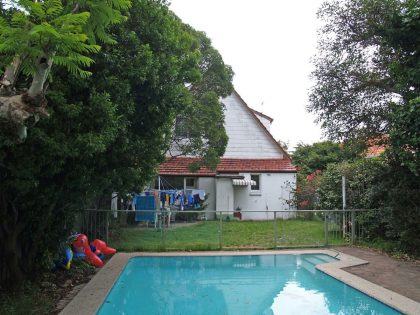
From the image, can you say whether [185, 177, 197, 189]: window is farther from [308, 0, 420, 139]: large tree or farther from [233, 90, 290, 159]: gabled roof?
Answer: [308, 0, 420, 139]: large tree

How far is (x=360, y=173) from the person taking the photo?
15.3 meters

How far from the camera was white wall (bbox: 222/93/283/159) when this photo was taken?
2566 cm

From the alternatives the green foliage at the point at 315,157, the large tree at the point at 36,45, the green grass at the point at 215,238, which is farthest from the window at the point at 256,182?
the large tree at the point at 36,45

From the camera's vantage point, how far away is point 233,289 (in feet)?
31.4

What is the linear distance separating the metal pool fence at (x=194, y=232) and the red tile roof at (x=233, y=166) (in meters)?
7.81

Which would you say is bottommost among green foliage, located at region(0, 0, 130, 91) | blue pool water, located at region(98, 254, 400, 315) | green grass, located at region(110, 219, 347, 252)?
blue pool water, located at region(98, 254, 400, 315)

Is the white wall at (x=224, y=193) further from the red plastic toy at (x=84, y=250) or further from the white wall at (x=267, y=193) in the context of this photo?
the red plastic toy at (x=84, y=250)

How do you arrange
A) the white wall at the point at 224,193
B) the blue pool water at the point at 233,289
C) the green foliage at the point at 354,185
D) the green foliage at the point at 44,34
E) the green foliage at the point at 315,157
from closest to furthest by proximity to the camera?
the green foliage at the point at 44,34 < the blue pool water at the point at 233,289 < the green foliage at the point at 354,185 < the white wall at the point at 224,193 < the green foliage at the point at 315,157

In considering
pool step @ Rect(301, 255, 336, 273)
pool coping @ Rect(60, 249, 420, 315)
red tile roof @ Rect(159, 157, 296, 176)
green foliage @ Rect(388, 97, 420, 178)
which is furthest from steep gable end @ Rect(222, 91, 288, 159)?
green foliage @ Rect(388, 97, 420, 178)

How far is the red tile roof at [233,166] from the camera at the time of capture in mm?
24206

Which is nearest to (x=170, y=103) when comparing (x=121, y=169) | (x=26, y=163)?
(x=121, y=169)

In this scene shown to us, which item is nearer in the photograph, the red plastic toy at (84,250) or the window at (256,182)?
the red plastic toy at (84,250)

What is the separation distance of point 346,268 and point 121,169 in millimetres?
6147

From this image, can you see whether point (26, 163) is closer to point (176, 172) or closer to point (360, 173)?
point (360, 173)
